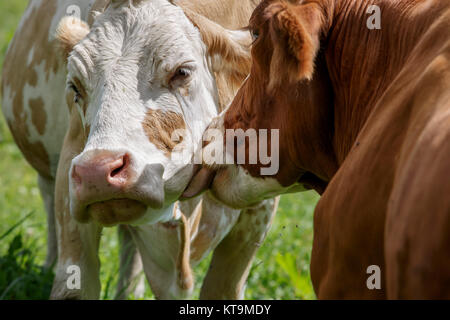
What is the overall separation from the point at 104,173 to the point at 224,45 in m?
1.01

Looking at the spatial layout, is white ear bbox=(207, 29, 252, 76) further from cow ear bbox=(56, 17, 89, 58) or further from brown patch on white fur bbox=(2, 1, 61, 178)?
brown patch on white fur bbox=(2, 1, 61, 178)

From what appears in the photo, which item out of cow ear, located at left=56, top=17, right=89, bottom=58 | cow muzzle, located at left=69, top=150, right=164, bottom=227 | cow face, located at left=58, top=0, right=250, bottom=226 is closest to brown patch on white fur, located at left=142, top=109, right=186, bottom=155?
cow face, located at left=58, top=0, right=250, bottom=226

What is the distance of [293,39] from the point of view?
2.65m

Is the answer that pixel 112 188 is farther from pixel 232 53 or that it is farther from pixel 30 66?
pixel 30 66

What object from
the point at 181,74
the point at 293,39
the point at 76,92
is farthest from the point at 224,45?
the point at 293,39

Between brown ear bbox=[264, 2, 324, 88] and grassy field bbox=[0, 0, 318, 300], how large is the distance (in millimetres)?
998

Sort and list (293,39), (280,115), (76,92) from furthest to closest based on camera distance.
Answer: (76,92) < (280,115) < (293,39)

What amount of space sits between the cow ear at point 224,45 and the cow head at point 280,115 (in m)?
0.55

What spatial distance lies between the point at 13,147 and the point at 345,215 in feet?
25.0

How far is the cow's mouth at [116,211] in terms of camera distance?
10.5 ft

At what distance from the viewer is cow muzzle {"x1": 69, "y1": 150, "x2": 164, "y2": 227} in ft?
10.1

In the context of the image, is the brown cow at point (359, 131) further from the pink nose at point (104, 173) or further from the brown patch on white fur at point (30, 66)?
the brown patch on white fur at point (30, 66)

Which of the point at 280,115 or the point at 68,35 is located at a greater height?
the point at 68,35
